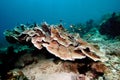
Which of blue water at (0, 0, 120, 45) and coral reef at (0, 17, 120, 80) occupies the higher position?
blue water at (0, 0, 120, 45)

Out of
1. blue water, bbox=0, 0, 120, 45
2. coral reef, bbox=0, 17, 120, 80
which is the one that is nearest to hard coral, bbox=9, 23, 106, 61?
coral reef, bbox=0, 17, 120, 80

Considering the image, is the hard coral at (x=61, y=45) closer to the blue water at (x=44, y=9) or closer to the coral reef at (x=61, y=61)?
the coral reef at (x=61, y=61)

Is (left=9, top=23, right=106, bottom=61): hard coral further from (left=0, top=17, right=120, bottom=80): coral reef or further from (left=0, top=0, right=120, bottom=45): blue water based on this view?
(left=0, top=0, right=120, bottom=45): blue water

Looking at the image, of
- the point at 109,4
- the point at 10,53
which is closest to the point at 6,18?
the point at 109,4

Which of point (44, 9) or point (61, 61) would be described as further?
point (44, 9)

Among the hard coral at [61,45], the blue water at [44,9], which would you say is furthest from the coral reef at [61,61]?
the blue water at [44,9]

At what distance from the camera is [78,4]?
614 ft

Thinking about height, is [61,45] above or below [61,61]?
above

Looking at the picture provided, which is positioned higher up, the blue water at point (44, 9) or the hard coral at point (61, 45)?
the blue water at point (44, 9)

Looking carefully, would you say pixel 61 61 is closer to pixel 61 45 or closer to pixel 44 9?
pixel 61 45

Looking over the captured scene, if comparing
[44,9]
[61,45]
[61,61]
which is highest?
[44,9]

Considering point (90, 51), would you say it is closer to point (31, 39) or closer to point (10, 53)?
point (31, 39)

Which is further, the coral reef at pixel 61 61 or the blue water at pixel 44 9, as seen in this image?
the blue water at pixel 44 9

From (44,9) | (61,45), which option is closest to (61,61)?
(61,45)
